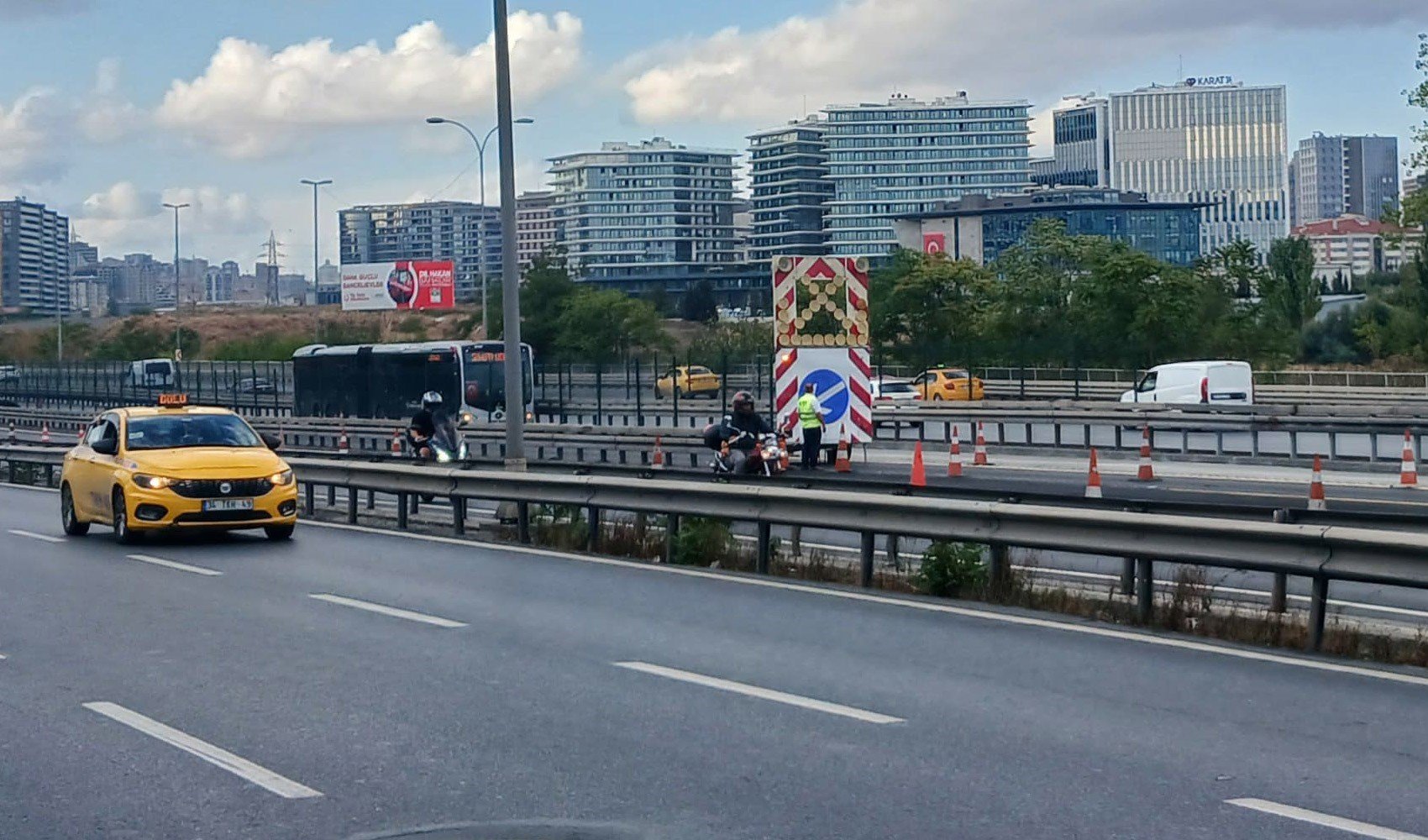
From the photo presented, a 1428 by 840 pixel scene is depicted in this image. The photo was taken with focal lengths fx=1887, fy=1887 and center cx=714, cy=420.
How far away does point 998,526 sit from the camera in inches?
559

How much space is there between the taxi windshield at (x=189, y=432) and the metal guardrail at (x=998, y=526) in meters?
1.98

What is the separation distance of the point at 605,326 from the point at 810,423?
45.9 metres

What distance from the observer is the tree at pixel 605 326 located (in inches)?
2911

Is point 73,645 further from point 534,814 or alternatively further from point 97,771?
point 534,814

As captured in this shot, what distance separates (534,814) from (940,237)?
170 m

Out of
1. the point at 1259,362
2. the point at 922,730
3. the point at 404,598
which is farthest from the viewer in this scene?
the point at 1259,362

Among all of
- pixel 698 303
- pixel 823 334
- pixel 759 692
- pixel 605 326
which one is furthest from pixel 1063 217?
pixel 759 692

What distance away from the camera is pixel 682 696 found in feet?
32.9

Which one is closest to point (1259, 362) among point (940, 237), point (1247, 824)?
point (1247, 824)

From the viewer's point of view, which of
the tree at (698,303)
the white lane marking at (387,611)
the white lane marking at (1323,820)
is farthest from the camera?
the tree at (698,303)

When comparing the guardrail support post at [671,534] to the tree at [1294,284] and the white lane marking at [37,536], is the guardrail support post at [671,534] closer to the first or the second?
the white lane marking at [37,536]

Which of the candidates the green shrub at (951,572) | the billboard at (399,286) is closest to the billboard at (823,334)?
the green shrub at (951,572)

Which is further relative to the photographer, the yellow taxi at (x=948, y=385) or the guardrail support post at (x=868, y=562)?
the yellow taxi at (x=948, y=385)

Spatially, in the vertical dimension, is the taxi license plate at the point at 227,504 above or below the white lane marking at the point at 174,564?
above
